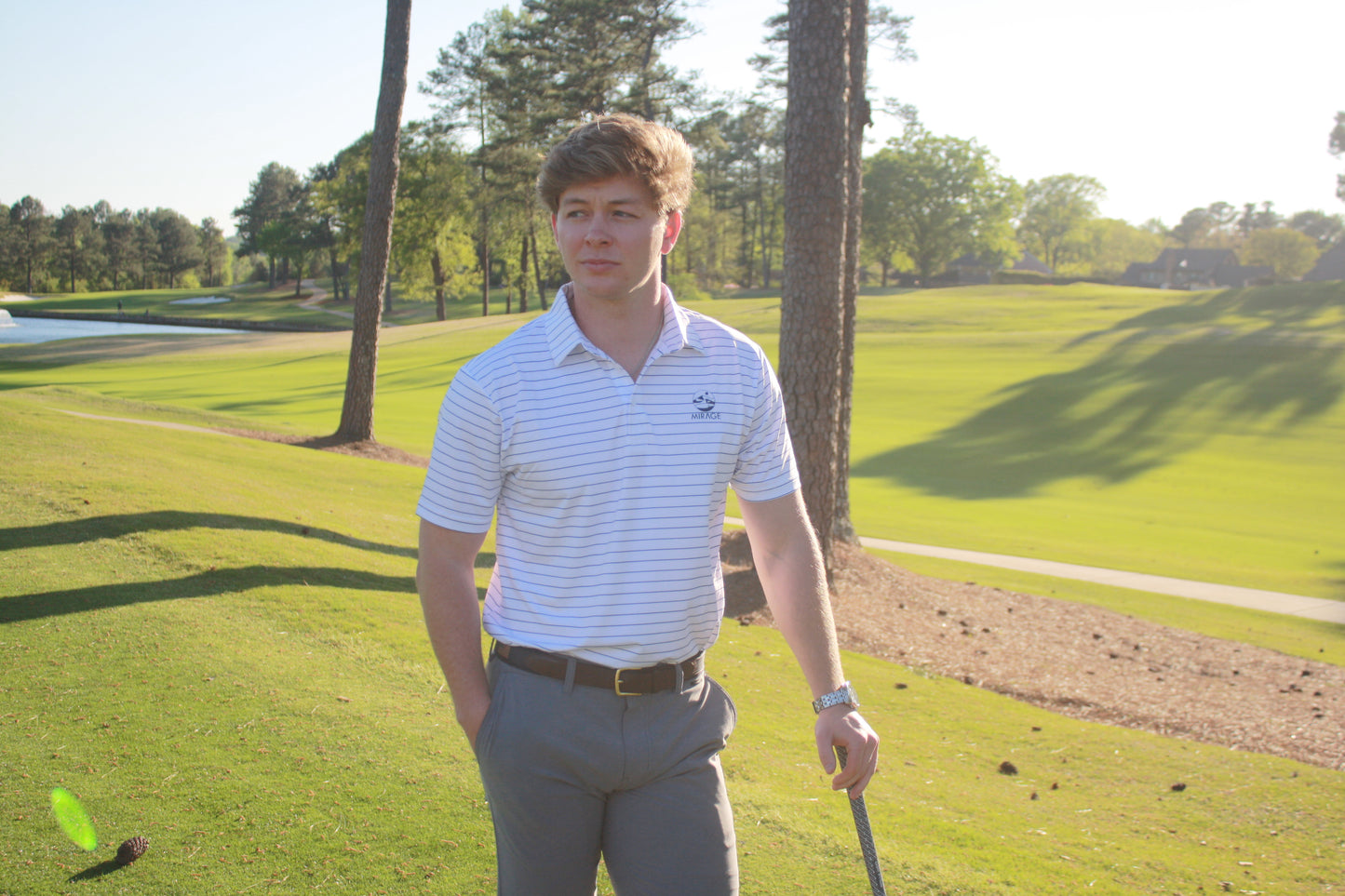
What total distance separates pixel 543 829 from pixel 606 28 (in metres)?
42.2

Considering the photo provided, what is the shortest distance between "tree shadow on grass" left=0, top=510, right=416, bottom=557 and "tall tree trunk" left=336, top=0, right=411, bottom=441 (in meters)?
6.43

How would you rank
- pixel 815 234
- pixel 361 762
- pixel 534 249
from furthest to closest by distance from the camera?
pixel 534 249
pixel 815 234
pixel 361 762

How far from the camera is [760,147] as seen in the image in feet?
250

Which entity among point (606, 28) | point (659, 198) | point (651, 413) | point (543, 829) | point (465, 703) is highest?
point (606, 28)

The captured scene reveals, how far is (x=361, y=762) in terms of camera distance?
3.87 meters

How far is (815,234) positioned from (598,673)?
7.12 meters

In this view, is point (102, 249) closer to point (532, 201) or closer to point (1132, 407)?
point (532, 201)

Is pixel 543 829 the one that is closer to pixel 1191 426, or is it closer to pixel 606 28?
pixel 1191 426

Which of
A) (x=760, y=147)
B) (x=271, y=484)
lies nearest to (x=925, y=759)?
(x=271, y=484)

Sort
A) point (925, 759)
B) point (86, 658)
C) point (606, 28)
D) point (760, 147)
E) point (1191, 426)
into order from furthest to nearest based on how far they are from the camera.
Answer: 1. point (760, 147)
2. point (606, 28)
3. point (1191, 426)
4. point (925, 759)
5. point (86, 658)

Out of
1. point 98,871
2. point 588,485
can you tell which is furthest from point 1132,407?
point 98,871

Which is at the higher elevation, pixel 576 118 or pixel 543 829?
pixel 576 118

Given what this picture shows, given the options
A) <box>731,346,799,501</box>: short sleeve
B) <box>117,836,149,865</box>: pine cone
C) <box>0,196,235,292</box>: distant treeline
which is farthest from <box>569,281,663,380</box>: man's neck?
<box>0,196,235,292</box>: distant treeline

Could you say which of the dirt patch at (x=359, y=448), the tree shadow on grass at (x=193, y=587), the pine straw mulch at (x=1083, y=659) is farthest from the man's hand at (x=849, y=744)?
the dirt patch at (x=359, y=448)
